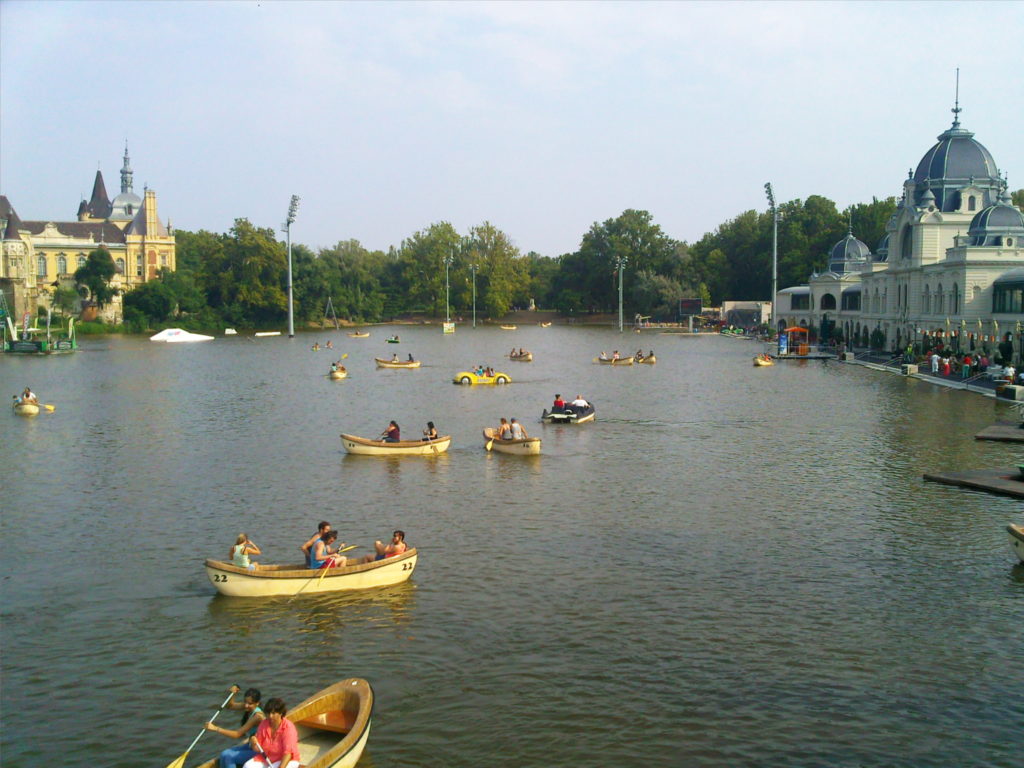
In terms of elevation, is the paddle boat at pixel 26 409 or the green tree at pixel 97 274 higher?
the green tree at pixel 97 274

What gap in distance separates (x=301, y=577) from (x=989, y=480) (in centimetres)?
1913

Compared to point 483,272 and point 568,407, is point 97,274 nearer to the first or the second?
point 483,272

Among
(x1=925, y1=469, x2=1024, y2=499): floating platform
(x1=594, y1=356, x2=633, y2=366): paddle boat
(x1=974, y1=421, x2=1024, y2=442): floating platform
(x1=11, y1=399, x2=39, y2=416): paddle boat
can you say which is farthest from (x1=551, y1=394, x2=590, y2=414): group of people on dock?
(x1=594, y1=356, x2=633, y2=366): paddle boat

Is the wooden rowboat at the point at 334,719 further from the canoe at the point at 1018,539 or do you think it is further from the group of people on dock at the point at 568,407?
the group of people on dock at the point at 568,407

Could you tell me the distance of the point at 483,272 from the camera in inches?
6373

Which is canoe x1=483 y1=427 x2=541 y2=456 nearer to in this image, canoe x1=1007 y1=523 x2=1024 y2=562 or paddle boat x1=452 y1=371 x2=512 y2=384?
canoe x1=1007 y1=523 x2=1024 y2=562

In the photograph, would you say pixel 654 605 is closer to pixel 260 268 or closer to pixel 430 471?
pixel 430 471

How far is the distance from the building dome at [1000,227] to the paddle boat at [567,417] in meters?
35.5

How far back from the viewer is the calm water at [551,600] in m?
12.9

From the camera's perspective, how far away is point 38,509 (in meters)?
24.2

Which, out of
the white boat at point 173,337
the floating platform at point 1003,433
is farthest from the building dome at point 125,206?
the floating platform at point 1003,433

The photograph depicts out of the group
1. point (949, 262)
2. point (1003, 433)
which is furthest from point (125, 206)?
point (1003, 433)

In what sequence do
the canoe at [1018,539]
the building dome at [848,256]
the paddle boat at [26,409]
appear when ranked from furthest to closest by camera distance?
the building dome at [848,256] < the paddle boat at [26,409] < the canoe at [1018,539]

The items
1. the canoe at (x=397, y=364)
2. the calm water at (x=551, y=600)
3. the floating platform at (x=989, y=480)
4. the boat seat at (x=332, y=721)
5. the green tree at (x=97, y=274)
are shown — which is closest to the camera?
the boat seat at (x=332, y=721)
